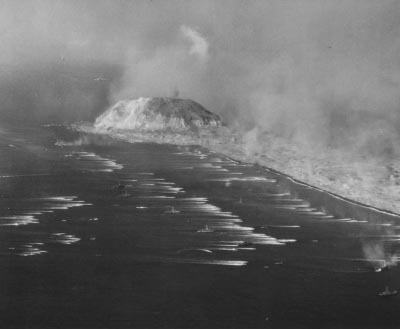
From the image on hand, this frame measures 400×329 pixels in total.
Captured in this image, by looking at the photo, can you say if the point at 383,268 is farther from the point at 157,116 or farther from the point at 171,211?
the point at 157,116

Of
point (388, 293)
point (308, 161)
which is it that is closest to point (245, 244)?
point (388, 293)

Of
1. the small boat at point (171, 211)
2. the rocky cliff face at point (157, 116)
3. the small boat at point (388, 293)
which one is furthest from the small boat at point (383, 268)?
the rocky cliff face at point (157, 116)

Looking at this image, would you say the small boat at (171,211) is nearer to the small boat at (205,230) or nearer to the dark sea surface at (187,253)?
the dark sea surface at (187,253)

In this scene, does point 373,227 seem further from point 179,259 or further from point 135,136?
point 135,136

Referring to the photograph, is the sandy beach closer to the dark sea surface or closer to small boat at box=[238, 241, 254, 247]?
the dark sea surface

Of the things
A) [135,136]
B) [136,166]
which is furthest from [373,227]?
[135,136]

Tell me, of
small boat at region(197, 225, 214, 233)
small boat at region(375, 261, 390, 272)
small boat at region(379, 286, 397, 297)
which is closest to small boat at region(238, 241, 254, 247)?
small boat at region(197, 225, 214, 233)
